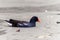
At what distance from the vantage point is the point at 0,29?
23.8 feet

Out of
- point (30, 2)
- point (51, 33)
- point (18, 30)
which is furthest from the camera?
point (30, 2)

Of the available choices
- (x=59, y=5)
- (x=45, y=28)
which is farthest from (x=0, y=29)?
(x=59, y=5)

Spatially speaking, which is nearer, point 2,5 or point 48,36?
point 48,36

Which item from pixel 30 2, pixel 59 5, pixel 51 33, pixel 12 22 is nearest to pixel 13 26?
pixel 12 22

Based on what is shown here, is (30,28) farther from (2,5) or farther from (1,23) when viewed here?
(2,5)

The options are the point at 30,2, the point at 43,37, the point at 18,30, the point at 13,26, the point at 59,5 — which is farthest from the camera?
the point at 30,2

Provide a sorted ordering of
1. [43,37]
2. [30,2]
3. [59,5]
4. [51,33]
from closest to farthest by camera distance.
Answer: [43,37]
[51,33]
[59,5]
[30,2]

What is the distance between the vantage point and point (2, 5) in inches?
557

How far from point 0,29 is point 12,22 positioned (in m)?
0.59

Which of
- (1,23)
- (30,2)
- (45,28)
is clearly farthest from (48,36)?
(30,2)

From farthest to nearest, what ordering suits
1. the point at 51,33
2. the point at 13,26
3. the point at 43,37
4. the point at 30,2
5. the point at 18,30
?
the point at 30,2
the point at 13,26
the point at 18,30
the point at 51,33
the point at 43,37

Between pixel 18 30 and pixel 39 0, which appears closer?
pixel 18 30

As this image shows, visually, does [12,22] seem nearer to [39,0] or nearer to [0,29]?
[0,29]

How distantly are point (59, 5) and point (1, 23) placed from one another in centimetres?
588
